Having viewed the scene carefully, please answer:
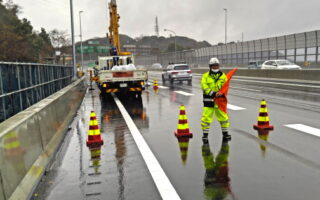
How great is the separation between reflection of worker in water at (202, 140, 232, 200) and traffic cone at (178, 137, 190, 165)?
347 mm

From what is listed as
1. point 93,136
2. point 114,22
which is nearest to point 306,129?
point 93,136

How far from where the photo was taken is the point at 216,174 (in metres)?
5.12

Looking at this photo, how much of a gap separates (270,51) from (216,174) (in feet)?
126

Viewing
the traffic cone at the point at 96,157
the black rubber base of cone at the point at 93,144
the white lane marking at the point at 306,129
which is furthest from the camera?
the white lane marking at the point at 306,129

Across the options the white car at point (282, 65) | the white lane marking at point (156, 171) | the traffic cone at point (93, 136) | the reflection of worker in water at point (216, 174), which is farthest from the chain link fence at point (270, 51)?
the traffic cone at point (93, 136)

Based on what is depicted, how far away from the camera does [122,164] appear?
5.85m

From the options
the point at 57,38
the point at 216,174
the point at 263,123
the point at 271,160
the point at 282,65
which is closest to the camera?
the point at 216,174

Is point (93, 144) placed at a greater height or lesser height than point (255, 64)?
lesser

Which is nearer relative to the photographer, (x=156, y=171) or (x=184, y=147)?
(x=156, y=171)

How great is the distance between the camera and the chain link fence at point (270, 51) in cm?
3278

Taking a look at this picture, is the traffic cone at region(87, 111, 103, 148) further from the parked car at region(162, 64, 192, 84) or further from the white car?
the white car

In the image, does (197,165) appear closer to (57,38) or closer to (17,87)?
(17,87)

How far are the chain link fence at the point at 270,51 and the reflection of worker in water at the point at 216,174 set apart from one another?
1171 inches

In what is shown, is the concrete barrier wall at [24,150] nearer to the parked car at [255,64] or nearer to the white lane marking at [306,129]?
the white lane marking at [306,129]
